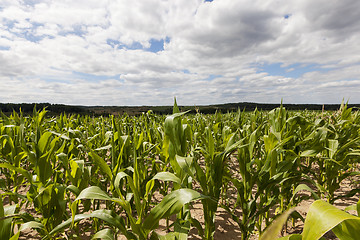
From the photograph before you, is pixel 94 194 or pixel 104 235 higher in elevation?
pixel 94 194

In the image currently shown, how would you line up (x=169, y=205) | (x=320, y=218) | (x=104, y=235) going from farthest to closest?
(x=104, y=235) → (x=169, y=205) → (x=320, y=218)

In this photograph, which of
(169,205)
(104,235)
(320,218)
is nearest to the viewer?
(320,218)

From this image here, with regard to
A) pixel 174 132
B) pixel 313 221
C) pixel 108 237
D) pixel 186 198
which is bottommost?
pixel 108 237

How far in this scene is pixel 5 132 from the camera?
267 cm

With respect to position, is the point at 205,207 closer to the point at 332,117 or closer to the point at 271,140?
the point at 271,140

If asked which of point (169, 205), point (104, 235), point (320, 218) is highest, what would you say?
point (320, 218)

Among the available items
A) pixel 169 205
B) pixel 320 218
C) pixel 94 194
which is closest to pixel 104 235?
pixel 94 194

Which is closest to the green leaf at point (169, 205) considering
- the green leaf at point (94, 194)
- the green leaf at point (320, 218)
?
the green leaf at point (94, 194)

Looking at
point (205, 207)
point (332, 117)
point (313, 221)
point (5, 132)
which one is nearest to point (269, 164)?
point (205, 207)

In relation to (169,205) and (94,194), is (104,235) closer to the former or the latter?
(94,194)

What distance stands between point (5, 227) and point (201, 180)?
3.50 feet

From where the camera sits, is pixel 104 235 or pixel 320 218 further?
pixel 104 235

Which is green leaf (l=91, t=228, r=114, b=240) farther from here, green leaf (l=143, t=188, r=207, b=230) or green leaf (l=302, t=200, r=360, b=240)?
green leaf (l=302, t=200, r=360, b=240)

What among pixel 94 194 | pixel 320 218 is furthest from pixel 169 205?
pixel 320 218
